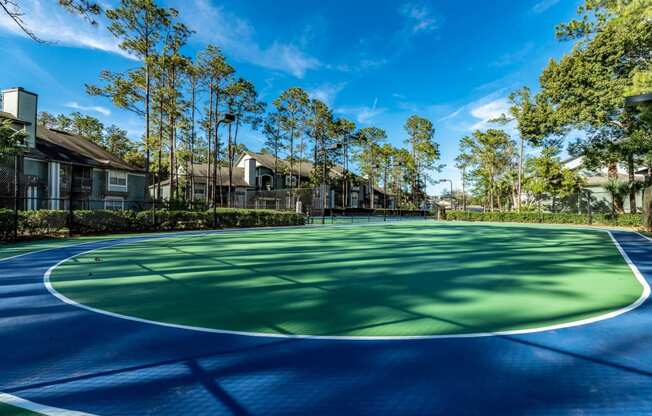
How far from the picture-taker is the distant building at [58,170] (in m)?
21.0

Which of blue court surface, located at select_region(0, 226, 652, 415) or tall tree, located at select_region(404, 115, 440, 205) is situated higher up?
tall tree, located at select_region(404, 115, 440, 205)

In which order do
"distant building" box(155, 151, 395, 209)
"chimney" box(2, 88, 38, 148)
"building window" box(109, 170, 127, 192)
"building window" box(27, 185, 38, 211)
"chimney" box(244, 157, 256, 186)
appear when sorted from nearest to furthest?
"building window" box(27, 185, 38, 211), "chimney" box(2, 88, 38, 148), "building window" box(109, 170, 127, 192), "distant building" box(155, 151, 395, 209), "chimney" box(244, 157, 256, 186)

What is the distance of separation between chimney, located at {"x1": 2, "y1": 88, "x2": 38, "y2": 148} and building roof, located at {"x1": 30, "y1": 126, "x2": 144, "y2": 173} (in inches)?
54.1

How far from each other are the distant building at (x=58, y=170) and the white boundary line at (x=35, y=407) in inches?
665

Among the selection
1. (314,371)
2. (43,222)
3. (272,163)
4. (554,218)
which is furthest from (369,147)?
(314,371)

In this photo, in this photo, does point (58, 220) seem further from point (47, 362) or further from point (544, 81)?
point (544, 81)

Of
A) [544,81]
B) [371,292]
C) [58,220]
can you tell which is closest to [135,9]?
[58,220]

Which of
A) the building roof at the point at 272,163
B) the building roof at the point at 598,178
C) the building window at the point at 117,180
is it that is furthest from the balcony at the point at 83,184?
the building roof at the point at 598,178

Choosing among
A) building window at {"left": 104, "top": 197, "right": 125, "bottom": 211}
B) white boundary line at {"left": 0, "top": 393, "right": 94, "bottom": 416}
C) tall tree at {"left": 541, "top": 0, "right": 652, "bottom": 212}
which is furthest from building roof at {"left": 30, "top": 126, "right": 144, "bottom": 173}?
tall tree at {"left": 541, "top": 0, "right": 652, "bottom": 212}

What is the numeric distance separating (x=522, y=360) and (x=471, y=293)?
8.18ft

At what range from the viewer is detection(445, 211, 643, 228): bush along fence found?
77.4 feet

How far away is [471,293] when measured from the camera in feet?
17.9

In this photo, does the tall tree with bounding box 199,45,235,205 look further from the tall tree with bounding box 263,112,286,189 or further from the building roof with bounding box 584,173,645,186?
the building roof with bounding box 584,173,645,186

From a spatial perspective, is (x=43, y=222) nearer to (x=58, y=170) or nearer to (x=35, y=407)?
(x=58, y=170)
